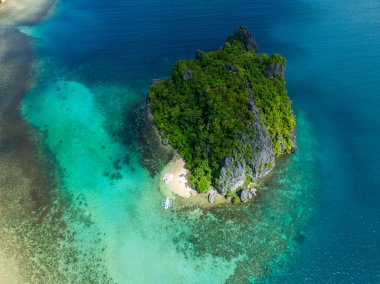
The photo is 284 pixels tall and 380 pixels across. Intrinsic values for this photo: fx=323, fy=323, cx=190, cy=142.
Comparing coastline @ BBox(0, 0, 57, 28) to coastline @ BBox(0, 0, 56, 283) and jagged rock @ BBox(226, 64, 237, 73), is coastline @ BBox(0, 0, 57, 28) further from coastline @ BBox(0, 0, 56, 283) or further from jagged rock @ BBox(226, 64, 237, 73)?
jagged rock @ BBox(226, 64, 237, 73)

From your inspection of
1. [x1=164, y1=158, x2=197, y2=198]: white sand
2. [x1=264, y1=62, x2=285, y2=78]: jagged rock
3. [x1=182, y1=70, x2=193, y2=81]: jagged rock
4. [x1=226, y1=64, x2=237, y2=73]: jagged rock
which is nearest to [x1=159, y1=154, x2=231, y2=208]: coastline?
[x1=164, y1=158, x2=197, y2=198]: white sand

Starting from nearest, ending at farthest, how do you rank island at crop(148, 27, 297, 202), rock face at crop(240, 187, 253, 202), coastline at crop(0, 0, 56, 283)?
coastline at crop(0, 0, 56, 283) < rock face at crop(240, 187, 253, 202) < island at crop(148, 27, 297, 202)

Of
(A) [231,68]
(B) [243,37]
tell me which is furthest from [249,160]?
(B) [243,37]

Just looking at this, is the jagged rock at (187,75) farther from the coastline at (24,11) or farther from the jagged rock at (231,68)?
the coastline at (24,11)

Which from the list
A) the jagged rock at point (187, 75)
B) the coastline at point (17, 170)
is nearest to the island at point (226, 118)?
the jagged rock at point (187, 75)

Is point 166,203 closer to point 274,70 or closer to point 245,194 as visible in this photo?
point 245,194

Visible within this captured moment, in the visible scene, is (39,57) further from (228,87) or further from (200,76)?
(228,87)
